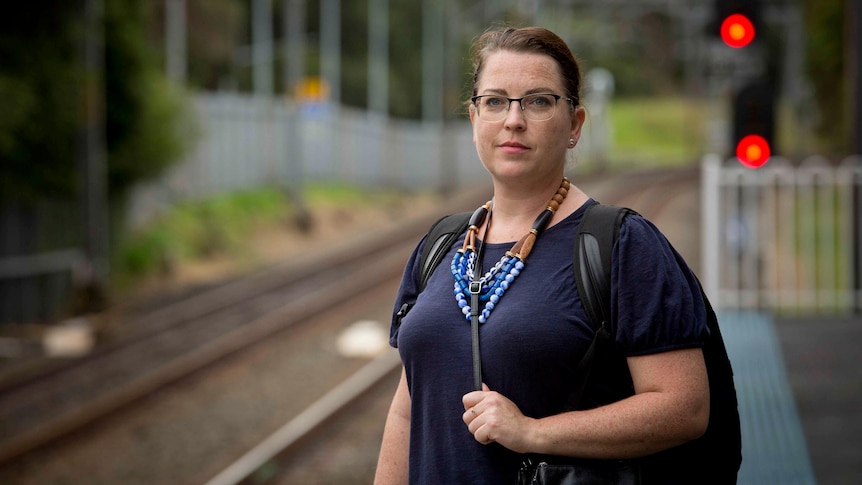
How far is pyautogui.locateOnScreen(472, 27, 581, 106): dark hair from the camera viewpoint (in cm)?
262

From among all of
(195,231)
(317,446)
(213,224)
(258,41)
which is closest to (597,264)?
(317,446)

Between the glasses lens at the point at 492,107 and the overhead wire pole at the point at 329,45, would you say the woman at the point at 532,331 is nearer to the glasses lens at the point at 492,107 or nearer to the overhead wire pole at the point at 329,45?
the glasses lens at the point at 492,107

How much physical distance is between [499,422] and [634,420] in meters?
0.26

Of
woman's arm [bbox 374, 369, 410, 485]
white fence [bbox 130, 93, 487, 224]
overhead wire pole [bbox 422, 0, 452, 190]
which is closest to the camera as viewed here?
woman's arm [bbox 374, 369, 410, 485]

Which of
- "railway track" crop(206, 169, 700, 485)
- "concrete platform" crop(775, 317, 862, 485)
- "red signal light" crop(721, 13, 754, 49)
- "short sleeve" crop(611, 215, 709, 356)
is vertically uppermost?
"red signal light" crop(721, 13, 754, 49)

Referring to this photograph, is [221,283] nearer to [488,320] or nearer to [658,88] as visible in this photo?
[488,320]

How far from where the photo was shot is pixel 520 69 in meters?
2.62

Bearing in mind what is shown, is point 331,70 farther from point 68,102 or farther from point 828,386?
point 828,386

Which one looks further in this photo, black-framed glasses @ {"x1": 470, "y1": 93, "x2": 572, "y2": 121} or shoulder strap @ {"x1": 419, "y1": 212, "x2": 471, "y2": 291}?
shoulder strap @ {"x1": 419, "y1": 212, "x2": 471, "y2": 291}

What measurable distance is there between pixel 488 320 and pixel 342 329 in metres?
12.9

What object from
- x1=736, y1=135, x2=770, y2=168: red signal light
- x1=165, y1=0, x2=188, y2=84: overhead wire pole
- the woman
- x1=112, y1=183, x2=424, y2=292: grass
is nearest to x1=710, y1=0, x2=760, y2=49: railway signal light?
x1=736, y1=135, x2=770, y2=168: red signal light

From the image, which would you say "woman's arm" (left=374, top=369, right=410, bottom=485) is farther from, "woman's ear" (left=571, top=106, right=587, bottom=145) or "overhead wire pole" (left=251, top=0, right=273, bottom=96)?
"overhead wire pole" (left=251, top=0, right=273, bottom=96)

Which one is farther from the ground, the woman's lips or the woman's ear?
the woman's ear

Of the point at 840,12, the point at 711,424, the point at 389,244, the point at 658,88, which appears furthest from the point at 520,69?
the point at 658,88
